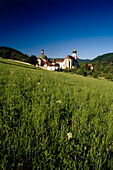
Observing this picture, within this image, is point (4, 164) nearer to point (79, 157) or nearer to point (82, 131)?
point (79, 157)

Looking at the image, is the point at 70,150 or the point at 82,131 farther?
the point at 82,131

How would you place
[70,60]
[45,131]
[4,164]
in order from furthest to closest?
[70,60], [45,131], [4,164]

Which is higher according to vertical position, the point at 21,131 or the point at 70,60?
the point at 70,60

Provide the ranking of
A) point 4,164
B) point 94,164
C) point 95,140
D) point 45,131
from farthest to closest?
point 45,131, point 95,140, point 94,164, point 4,164

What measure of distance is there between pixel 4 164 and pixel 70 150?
26.4 inches

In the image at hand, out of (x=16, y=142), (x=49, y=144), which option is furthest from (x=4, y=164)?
(x=49, y=144)

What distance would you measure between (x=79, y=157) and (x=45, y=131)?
502 millimetres

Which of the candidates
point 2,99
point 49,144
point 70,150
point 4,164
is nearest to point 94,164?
point 70,150

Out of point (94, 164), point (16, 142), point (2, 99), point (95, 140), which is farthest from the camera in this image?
point (2, 99)

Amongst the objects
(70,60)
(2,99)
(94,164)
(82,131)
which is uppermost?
(70,60)

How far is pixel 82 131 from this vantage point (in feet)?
4.04

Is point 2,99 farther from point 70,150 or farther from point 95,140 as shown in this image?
point 95,140

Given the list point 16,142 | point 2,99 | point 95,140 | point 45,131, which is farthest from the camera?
point 2,99

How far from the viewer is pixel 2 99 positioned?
187 cm
